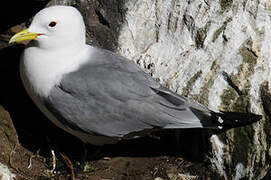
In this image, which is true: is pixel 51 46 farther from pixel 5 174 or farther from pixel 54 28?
pixel 5 174

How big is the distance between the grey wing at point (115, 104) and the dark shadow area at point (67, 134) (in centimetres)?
41

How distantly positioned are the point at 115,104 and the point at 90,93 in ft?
0.77

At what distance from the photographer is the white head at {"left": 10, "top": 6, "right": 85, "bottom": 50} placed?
374 centimetres

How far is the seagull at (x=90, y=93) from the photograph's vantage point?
3752mm

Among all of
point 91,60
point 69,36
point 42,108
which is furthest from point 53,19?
point 42,108

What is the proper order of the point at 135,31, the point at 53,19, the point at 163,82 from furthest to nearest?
the point at 135,31 < the point at 163,82 < the point at 53,19

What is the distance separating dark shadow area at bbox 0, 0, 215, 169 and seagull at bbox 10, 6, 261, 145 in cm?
43

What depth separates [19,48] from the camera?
15.7ft

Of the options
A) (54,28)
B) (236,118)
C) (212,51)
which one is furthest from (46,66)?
(236,118)

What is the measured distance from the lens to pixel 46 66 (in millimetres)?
3832

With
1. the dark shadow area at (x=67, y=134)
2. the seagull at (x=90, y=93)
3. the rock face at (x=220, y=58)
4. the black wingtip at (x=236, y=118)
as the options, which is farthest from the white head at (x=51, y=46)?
the black wingtip at (x=236, y=118)

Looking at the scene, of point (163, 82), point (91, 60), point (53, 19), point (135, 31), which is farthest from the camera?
point (135, 31)

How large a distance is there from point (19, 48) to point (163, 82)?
1.68 metres

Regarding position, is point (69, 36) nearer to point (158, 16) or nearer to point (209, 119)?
point (158, 16)
